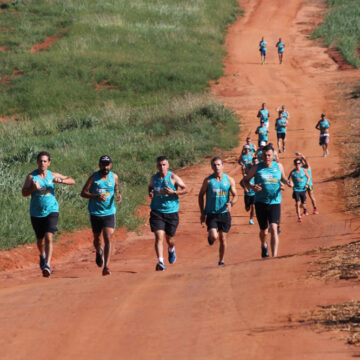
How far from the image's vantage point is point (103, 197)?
39.1ft

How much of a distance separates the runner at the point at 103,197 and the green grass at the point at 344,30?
3613cm

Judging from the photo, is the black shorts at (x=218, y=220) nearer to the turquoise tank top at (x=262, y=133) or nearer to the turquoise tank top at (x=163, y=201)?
the turquoise tank top at (x=163, y=201)

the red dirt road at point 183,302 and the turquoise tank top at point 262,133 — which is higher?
the red dirt road at point 183,302

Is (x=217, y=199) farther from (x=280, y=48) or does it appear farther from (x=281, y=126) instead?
(x=280, y=48)

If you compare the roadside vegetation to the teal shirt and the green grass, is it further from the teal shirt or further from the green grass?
the green grass

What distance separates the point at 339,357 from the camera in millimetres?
7426

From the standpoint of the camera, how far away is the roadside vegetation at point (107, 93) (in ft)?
83.0

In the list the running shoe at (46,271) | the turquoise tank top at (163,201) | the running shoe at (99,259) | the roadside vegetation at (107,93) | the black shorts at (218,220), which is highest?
the turquoise tank top at (163,201)

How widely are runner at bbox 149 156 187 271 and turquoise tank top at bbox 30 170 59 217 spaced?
5.48 ft

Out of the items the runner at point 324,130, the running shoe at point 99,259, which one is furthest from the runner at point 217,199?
the runner at point 324,130

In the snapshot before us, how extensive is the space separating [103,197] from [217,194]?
1.96 metres

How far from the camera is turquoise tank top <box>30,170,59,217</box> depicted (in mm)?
12000

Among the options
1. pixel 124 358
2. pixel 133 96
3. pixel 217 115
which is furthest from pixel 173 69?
pixel 124 358

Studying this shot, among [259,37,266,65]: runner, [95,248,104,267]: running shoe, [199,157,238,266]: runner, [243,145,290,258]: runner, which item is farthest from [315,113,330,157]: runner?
[259,37,266,65]: runner
